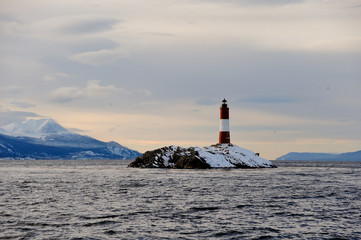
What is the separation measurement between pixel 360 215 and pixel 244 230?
33.0ft

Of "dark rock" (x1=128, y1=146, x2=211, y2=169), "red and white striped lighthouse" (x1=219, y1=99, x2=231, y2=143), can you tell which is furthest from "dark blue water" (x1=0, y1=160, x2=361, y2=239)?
"red and white striped lighthouse" (x1=219, y1=99, x2=231, y2=143)

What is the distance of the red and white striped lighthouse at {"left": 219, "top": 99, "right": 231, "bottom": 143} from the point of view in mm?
103188

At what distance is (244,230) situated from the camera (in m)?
22.6

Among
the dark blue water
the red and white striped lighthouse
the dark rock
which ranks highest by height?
the red and white striped lighthouse

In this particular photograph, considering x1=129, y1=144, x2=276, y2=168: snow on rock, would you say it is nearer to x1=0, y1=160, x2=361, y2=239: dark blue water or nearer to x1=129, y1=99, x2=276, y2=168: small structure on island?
x1=129, y1=99, x2=276, y2=168: small structure on island

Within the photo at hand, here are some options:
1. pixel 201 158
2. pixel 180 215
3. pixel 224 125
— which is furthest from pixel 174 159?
pixel 180 215

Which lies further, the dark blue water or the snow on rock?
the snow on rock

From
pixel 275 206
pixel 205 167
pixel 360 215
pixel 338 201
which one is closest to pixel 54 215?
pixel 275 206

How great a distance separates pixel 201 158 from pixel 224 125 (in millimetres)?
11796

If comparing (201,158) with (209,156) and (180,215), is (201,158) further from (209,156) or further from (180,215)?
(180,215)

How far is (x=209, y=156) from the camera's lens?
10000 centimetres

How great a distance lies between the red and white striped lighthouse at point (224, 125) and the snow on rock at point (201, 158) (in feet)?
6.48

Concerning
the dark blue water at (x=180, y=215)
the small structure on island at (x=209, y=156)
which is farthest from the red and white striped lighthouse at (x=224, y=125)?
the dark blue water at (x=180, y=215)

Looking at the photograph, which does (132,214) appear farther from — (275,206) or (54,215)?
(275,206)
